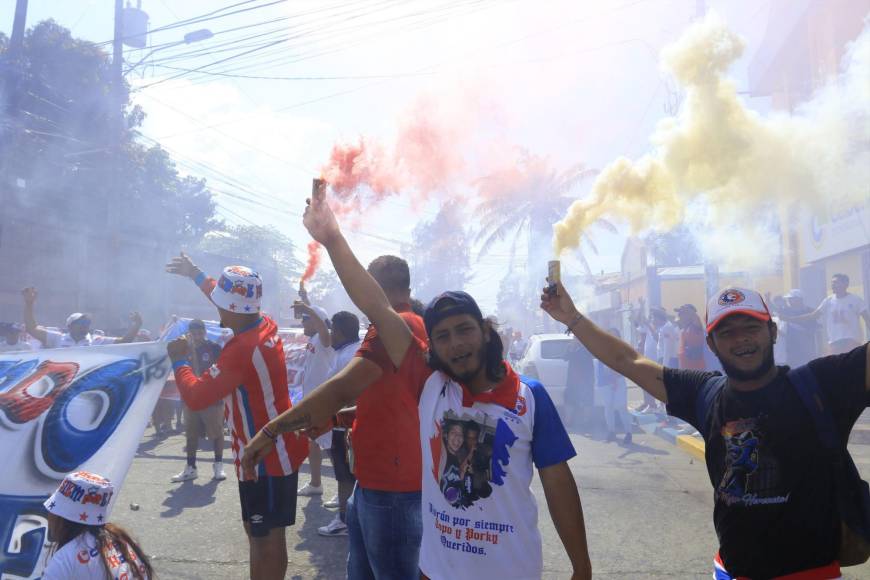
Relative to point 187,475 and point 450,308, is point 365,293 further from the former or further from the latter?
point 187,475

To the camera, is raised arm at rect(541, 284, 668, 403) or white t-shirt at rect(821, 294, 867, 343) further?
white t-shirt at rect(821, 294, 867, 343)

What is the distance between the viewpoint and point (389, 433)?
9.73ft

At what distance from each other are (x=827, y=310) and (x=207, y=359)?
28.5 feet

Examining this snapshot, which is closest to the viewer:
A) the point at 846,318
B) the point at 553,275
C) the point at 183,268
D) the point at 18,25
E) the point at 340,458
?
the point at 553,275

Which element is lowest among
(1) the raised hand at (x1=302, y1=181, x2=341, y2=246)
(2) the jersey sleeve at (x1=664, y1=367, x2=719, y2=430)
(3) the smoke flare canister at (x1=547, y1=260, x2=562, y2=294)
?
(2) the jersey sleeve at (x1=664, y1=367, x2=719, y2=430)

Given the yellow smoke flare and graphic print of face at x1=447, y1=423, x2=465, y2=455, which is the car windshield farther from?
graphic print of face at x1=447, y1=423, x2=465, y2=455

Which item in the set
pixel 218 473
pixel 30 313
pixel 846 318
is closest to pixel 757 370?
pixel 218 473

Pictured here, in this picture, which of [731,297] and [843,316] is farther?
[843,316]

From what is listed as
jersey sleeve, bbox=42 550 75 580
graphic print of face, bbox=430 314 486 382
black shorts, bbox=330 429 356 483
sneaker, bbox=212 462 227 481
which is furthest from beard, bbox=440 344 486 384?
sneaker, bbox=212 462 227 481

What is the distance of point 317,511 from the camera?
21.5ft

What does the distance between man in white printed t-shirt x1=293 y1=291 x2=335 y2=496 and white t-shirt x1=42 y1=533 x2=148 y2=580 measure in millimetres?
3631

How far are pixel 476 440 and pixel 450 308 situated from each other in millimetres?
468

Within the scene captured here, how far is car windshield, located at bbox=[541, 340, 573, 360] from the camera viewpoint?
521 inches

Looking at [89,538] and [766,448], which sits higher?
[766,448]
